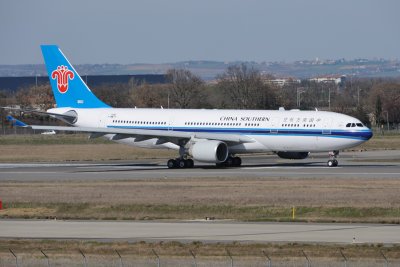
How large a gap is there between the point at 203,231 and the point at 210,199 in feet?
32.5

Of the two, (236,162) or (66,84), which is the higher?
(66,84)

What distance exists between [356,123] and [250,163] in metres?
10.2

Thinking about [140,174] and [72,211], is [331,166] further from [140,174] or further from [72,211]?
[72,211]

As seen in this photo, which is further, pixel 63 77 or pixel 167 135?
pixel 63 77

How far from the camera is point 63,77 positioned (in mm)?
68688

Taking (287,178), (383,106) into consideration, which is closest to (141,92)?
(383,106)

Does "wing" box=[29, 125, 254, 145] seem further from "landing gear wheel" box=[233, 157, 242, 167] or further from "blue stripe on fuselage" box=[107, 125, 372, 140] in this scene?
"landing gear wheel" box=[233, 157, 242, 167]

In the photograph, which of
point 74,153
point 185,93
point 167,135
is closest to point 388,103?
point 185,93

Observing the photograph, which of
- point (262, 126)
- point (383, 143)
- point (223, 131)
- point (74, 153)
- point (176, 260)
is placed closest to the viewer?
point (176, 260)

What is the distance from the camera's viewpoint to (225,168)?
61.4 m

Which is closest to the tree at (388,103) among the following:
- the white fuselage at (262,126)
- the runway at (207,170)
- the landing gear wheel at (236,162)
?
the runway at (207,170)

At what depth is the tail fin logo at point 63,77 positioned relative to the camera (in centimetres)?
6850

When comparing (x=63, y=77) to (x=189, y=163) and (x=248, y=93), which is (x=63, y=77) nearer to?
(x=189, y=163)

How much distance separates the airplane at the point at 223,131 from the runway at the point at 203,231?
79.4 feet
